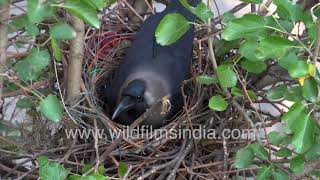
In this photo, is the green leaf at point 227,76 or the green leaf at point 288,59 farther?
the green leaf at point 227,76

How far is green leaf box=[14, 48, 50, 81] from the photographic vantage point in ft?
3.61

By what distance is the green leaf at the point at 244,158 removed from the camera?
1.21 meters

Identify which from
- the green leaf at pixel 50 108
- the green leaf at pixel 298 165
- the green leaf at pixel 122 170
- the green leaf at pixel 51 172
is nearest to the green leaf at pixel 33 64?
the green leaf at pixel 50 108

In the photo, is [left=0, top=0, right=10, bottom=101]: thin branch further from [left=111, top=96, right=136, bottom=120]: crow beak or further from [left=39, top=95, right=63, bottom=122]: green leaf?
[left=111, top=96, right=136, bottom=120]: crow beak

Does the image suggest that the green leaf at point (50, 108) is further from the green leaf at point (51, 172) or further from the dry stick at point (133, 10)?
the dry stick at point (133, 10)

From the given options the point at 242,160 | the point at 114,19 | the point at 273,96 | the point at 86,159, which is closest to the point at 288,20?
the point at 273,96

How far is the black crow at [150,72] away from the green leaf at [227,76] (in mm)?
434

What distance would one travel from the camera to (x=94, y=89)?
5.45 ft

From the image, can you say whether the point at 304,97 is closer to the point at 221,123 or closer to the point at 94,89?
the point at 221,123

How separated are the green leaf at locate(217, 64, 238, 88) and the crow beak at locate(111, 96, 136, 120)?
452 millimetres

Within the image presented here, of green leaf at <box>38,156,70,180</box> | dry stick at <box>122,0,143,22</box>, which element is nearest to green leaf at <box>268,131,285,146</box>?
green leaf at <box>38,156,70,180</box>

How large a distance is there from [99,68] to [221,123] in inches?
16.5

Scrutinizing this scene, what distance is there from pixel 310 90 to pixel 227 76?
0.76 feet

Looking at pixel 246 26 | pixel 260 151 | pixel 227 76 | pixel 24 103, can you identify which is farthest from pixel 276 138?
pixel 24 103
